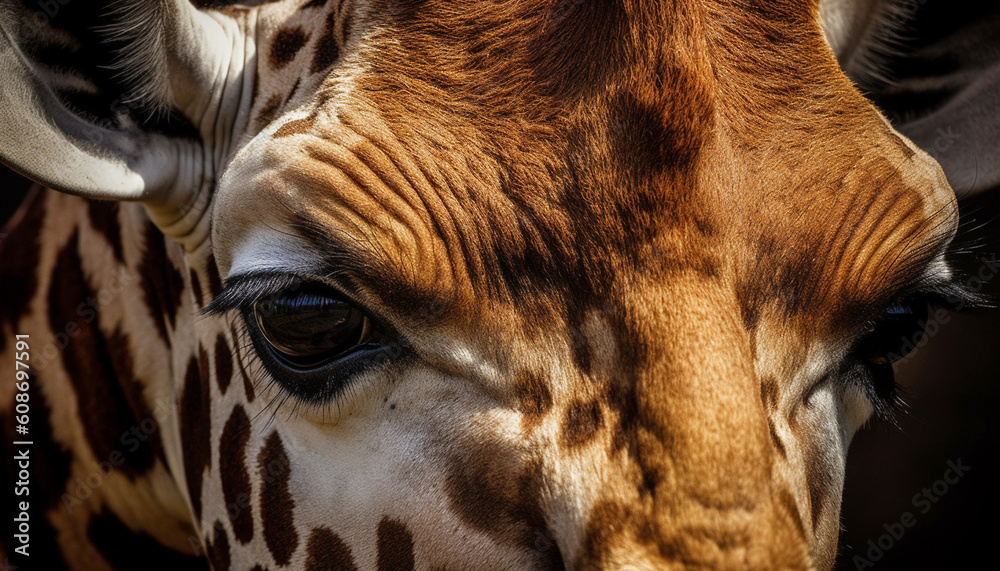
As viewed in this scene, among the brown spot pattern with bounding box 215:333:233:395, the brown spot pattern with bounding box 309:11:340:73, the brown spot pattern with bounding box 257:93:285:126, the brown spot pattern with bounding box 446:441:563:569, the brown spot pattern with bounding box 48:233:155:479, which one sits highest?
the brown spot pattern with bounding box 309:11:340:73

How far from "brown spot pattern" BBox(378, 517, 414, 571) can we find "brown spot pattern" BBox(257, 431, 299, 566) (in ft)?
0.91

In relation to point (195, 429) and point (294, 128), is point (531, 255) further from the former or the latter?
point (195, 429)

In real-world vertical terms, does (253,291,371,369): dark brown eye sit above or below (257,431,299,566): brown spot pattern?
above

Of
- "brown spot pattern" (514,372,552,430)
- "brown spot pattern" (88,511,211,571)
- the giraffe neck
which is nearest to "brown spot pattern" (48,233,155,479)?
the giraffe neck

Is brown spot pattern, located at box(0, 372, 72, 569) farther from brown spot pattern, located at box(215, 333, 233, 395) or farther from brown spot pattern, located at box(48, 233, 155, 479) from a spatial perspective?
brown spot pattern, located at box(215, 333, 233, 395)

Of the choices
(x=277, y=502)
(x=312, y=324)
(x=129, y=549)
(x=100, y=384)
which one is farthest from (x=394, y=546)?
(x=129, y=549)

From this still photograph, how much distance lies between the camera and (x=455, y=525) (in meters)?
1.55

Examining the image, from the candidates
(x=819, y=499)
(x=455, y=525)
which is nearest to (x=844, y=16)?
(x=819, y=499)

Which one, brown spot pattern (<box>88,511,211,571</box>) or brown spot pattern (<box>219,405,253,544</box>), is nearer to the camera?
brown spot pattern (<box>219,405,253,544</box>)

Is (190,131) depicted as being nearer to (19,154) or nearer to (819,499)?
(19,154)

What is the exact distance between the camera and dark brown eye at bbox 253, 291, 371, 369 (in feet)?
5.33

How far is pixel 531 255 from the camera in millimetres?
1519

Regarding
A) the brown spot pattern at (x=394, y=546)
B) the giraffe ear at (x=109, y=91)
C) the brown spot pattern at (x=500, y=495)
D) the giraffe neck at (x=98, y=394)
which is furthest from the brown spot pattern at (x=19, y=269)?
the brown spot pattern at (x=500, y=495)

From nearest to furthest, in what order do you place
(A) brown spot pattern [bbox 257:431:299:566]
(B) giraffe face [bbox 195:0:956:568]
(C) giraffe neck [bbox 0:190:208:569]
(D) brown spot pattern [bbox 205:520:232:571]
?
(B) giraffe face [bbox 195:0:956:568] → (A) brown spot pattern [bbox 257:431:299:566] → (D) brown spot pattern [bbox 205:520:232:571] → (C) giraffe neck [bbox 0:190:208:569]
